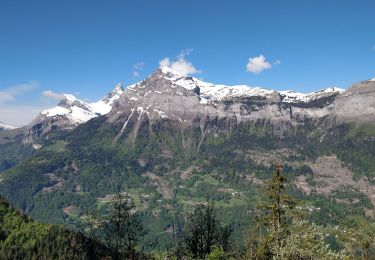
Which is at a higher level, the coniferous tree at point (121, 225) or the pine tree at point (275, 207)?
the pine tree at point (275, 207)

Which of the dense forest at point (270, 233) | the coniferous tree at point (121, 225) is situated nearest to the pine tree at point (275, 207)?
the dense forest at point (270, 233)

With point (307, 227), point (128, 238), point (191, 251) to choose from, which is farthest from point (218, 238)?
point (307, 227)

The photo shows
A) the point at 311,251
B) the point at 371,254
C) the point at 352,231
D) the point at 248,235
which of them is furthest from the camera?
the point at 371,254

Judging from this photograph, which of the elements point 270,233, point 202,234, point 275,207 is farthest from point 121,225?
point 275,207

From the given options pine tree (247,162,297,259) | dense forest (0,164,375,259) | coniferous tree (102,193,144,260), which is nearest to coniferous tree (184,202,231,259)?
dense forest (0,164,375,259)

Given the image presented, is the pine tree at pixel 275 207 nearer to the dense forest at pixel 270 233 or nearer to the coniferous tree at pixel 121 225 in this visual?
the dense forest at pixel 270 233

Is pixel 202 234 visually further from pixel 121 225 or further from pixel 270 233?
pixel 270 233

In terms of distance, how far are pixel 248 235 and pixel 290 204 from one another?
20549mm

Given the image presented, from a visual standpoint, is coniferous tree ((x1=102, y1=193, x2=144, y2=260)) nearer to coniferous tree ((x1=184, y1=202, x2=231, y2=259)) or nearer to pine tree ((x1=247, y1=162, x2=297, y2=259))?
coniferous tree ((x1=184, y1=202, x2=231, y2=259))

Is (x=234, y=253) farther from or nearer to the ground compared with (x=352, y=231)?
nearer to the ground

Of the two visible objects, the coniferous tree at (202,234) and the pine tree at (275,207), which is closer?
the pine tree at (275,207)

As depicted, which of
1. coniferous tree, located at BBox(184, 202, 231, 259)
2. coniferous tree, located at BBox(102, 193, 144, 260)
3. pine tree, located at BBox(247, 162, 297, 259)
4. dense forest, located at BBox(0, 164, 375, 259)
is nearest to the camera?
dense forest, located at BBox(0, 164, 375, 259)

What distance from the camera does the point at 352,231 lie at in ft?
272

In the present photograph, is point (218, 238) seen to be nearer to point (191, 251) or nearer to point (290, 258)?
point (191, 251)
